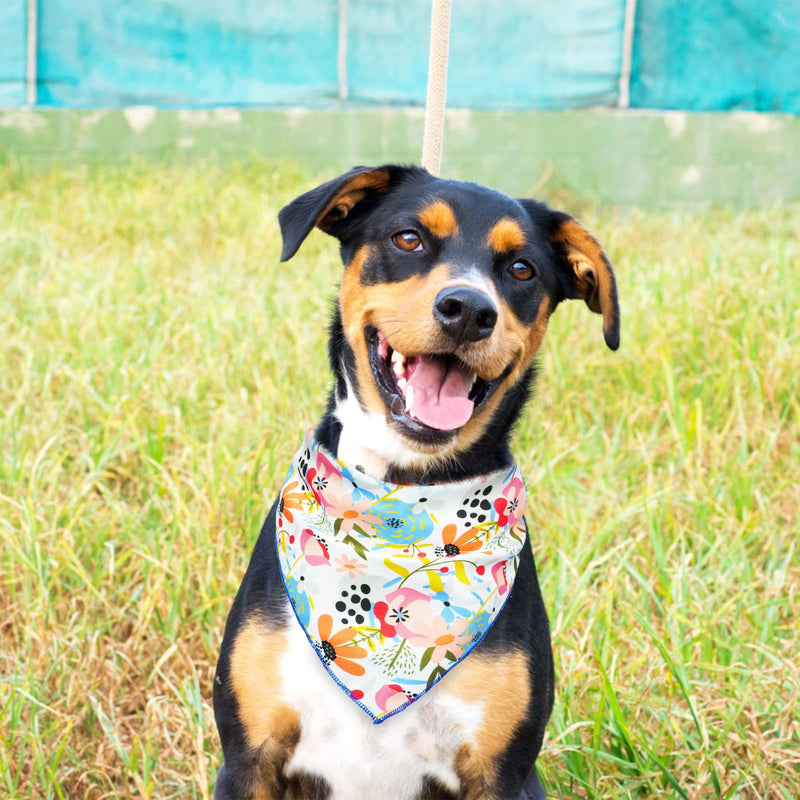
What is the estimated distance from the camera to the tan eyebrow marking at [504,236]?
2.38 m

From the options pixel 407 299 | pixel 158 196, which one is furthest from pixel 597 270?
pixel 158 196

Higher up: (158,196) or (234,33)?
(234,33)

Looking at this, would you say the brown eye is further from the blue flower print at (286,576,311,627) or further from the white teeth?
the blue flower print at (286,576,311,627)

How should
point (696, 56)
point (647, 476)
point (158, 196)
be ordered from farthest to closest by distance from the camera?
point (696, 56)
point (158, 196)
point (647, 476)

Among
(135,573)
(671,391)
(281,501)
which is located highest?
(281,501)

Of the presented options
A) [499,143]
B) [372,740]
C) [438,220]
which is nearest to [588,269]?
[438,220]

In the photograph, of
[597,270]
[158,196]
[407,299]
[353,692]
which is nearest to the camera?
[353,692]

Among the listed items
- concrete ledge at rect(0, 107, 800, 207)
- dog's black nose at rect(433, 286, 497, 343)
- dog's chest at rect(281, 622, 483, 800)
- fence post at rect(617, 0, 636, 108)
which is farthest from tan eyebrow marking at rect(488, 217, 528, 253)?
fence post at rect(617, 0, 636, 108)

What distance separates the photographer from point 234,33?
916 centimetres

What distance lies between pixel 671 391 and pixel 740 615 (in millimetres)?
1285

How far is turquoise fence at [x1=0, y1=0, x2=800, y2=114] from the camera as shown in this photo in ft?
29.4

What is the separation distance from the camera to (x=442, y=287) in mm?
2174

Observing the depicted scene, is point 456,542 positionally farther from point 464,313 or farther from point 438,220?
point 438,220

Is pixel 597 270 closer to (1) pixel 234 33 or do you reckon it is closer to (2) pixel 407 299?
(2) pixel 407 299
